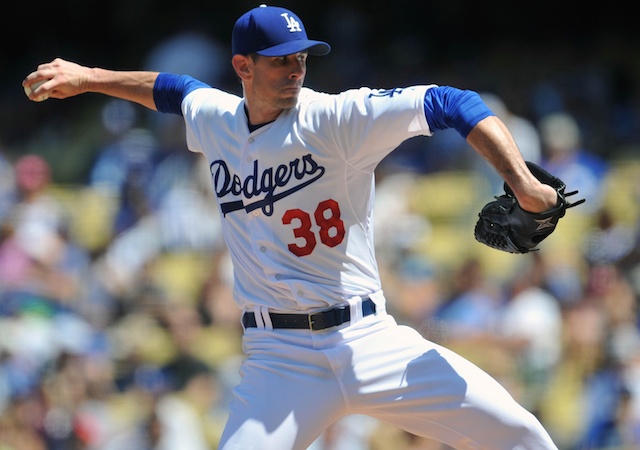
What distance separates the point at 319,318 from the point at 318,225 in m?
0.30

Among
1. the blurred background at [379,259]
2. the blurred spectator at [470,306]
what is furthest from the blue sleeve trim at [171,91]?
the blurred spectator at [470,306]

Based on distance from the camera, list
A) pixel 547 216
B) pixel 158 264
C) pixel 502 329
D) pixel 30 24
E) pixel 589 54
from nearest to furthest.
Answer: pixel 547 216, pixel 502 329, pixel 158 264, pixel 589 54, pixel 30 24

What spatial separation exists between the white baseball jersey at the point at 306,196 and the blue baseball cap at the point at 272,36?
0.59 ft

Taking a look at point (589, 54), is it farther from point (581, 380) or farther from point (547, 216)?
point (547, 216)

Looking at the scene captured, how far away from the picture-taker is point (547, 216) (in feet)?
9.96

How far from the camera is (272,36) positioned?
11.0ft

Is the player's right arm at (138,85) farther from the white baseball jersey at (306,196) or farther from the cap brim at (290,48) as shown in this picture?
the cap brim at (290,48)

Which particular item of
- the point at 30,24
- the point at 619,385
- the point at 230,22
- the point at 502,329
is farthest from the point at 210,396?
the point at 30,24

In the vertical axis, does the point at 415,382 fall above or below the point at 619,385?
above

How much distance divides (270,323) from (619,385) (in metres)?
3.10

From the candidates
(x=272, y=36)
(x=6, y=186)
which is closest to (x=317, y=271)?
(x=272, y=36)

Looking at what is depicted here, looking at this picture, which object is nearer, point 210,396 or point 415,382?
point 415,382

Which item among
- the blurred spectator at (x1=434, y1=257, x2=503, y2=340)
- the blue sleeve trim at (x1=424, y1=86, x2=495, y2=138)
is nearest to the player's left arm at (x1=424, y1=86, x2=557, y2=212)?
the blue sleeve trim at (x1=424, y1=86, x2=495, y2=138)

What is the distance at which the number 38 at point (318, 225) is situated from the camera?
3324 millimetres
